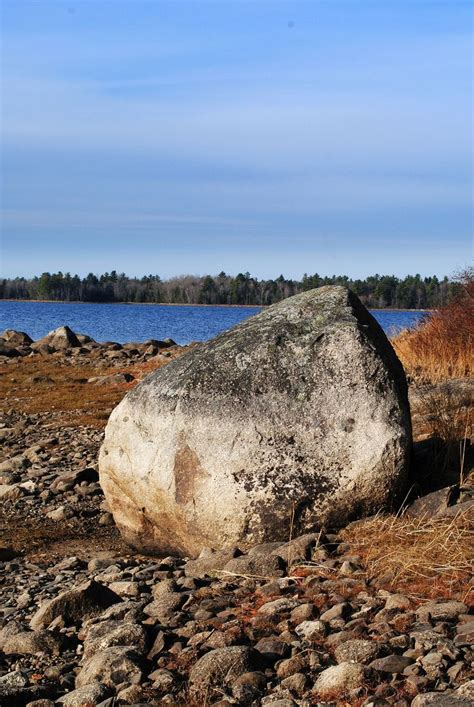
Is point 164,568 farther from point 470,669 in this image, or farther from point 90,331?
point 90,331

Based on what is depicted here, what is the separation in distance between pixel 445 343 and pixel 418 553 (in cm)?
1381

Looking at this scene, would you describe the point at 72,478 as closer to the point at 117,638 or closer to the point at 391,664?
the point at 117,638

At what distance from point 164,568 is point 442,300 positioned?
20002 millimetres

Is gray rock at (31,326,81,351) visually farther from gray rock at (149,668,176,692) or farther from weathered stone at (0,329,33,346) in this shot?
gray rock at (149,668,176,692)

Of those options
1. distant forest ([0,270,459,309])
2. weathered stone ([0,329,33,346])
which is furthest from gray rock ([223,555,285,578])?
distant forest ([0,270,459,309])

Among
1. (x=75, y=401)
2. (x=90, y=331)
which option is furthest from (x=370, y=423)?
(x=90, y=331)

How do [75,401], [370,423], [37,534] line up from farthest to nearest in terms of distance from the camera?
[75,401], [37,534], [370,423]

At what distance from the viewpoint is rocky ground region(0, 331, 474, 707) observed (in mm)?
5387

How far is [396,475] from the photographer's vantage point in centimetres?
822

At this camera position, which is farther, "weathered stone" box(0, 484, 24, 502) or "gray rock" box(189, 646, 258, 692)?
"weathered stone" box(0, 484, 24, 502)

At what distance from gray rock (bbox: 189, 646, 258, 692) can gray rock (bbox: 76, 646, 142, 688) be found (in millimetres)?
383

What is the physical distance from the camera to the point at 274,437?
823 cm

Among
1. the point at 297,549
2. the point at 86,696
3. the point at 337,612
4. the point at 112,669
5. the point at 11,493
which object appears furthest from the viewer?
the point at 11,493

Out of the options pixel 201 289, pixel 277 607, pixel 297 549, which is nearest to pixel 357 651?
pixel 277 607
